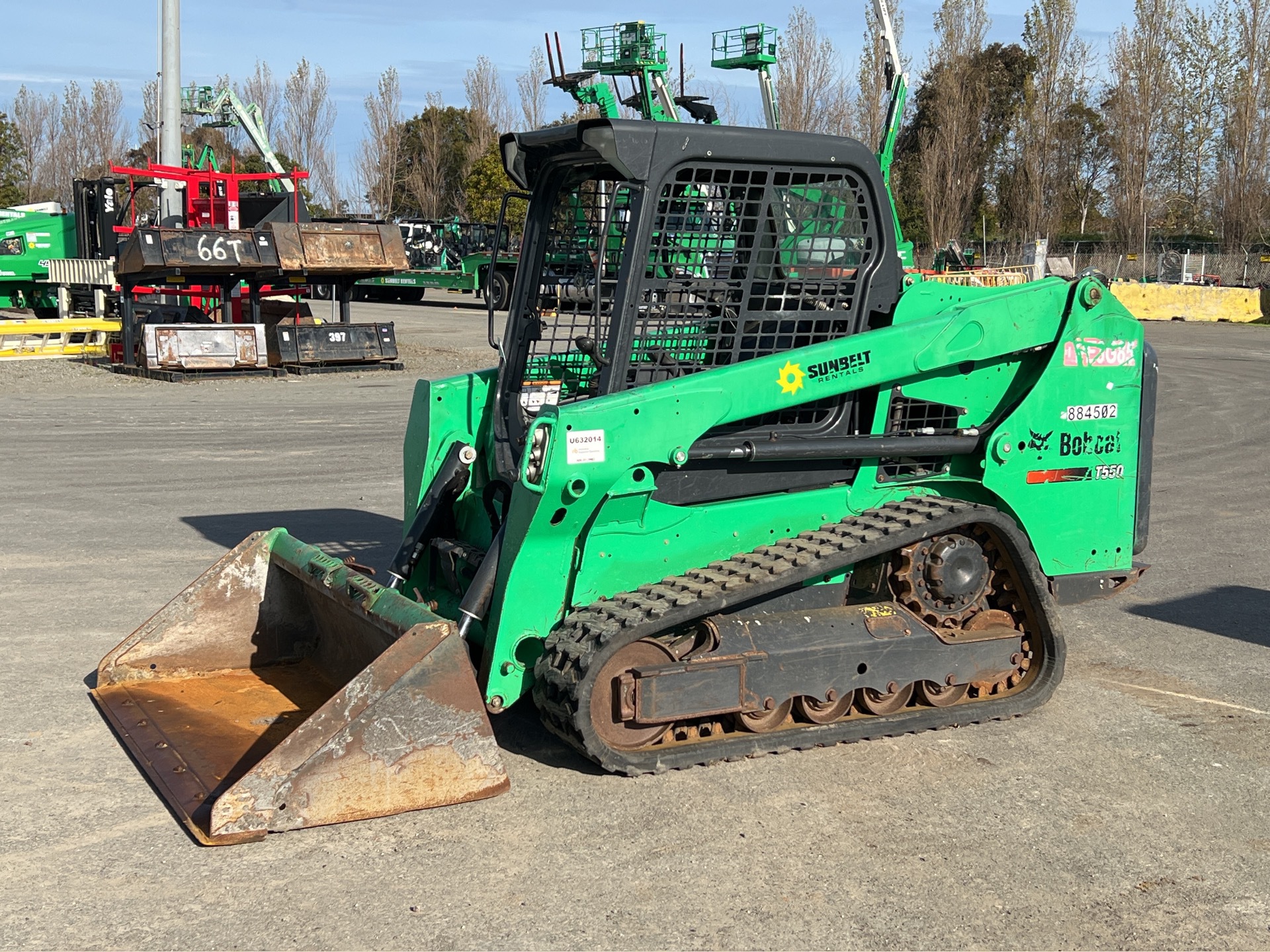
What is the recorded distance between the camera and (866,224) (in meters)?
5.69

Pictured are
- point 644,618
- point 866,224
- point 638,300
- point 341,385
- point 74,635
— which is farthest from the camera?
point 341,385

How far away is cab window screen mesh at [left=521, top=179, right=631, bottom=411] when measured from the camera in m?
5.79

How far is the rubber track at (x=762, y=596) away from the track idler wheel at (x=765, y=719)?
0.22 ft

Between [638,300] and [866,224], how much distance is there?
114 cm

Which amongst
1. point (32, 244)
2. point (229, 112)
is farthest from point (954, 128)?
point (32, 244)

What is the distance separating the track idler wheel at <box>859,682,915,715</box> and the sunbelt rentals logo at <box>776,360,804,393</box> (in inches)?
49.9

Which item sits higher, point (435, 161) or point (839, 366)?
point (435, 161)

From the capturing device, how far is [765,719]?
17.4ft

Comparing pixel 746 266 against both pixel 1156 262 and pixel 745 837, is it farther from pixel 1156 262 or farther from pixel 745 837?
pixel 1156 262

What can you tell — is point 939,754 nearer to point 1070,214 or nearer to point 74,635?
point 74,635

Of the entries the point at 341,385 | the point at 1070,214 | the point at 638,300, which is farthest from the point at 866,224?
the point at 1070,214

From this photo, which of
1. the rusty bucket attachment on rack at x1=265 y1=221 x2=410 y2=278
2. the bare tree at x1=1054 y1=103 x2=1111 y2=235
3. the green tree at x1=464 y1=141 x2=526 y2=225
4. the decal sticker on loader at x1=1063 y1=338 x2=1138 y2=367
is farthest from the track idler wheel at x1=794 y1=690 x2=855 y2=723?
the bare tree at x1=1054 y1=103 x2=1111 y2=235

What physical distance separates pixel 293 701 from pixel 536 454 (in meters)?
1.71

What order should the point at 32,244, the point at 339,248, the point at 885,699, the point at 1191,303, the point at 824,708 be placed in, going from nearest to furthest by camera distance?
the point at 824,708 → the point at 885,699 → the point at 339,248 → the point at 32,244 → the point at 1191,303
